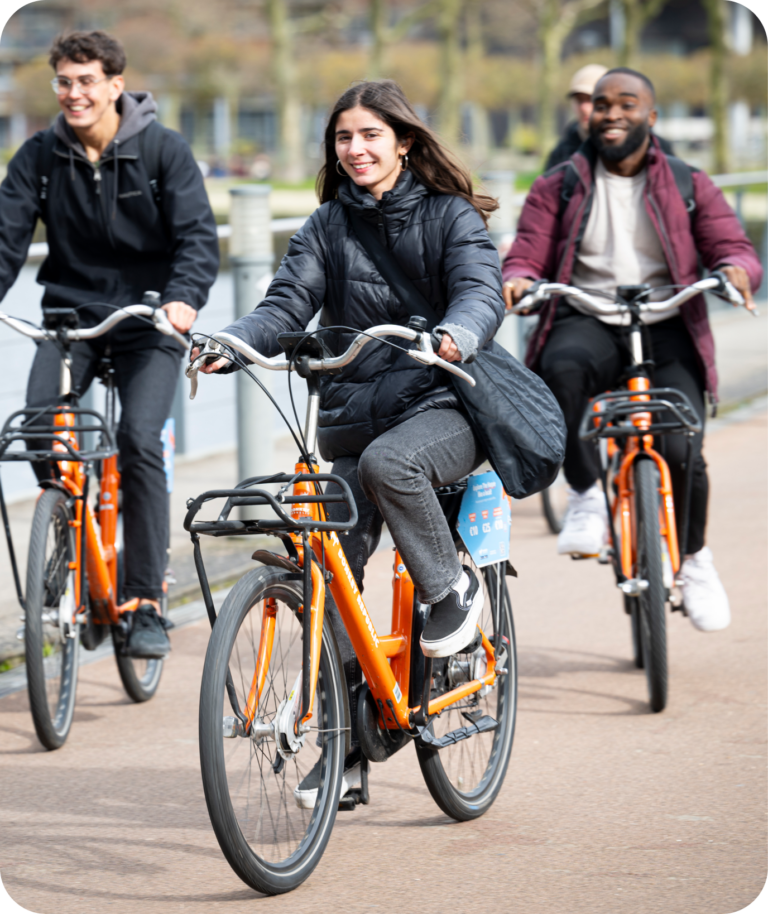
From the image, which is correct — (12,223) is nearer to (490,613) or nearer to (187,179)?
(187,179)

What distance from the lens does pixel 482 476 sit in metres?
3.80

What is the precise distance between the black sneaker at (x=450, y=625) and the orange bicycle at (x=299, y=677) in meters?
0.10

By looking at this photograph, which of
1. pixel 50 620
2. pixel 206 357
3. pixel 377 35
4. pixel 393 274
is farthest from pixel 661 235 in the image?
pixel 377 35

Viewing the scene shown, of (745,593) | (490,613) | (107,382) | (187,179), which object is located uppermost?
(187,179)

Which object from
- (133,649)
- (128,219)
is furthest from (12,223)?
(133,649)

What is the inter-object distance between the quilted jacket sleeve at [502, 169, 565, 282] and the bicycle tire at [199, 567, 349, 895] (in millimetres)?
2260

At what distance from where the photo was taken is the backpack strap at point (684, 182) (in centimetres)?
513

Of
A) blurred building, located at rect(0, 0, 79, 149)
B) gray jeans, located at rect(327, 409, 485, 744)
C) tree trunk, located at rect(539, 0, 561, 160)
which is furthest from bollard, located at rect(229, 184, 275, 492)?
blurred building, located at rect(0, 0, 79, 149)

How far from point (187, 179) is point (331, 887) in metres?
2.59

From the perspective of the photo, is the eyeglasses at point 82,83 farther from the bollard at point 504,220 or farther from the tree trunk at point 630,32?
the tree trunk at point 630,32

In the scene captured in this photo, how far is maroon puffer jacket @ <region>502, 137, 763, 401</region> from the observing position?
5082 mm

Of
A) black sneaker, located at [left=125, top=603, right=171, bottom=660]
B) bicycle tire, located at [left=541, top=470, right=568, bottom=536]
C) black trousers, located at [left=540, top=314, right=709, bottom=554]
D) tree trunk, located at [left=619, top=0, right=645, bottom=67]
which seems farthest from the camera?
tree trunk, located at [left=619, top=0, right=645, bottom=67]

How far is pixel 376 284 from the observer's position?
3.70 metres

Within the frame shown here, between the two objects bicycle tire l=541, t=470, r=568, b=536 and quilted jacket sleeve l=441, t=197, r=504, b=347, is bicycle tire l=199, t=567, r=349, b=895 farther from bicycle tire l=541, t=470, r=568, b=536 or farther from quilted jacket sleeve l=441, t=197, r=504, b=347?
bicycle tire l=541, t=470, r=568, b=536
